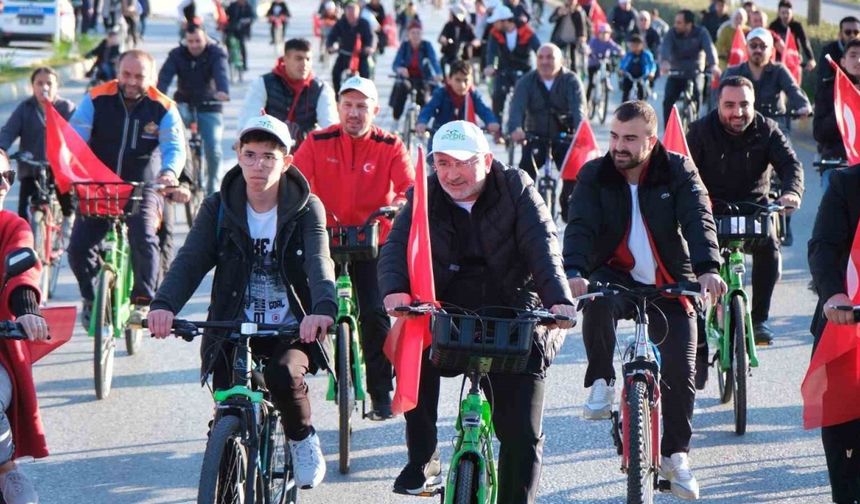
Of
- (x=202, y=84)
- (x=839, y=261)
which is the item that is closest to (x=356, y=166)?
(x=839, y=261)

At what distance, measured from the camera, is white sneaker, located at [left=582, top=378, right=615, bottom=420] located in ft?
24.7

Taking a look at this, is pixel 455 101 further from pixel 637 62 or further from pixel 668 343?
pixel 637 62

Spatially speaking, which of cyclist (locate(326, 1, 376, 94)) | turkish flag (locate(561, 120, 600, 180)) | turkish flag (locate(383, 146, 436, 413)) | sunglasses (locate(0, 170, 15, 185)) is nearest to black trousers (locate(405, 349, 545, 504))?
turkish flag (locate(383, 146, 436, 413))

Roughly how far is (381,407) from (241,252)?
2.27m

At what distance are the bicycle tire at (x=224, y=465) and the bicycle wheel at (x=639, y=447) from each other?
153 cm

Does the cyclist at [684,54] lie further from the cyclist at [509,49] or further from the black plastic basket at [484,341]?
the black plastic basket at [484,341]

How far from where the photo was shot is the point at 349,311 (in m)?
8.34

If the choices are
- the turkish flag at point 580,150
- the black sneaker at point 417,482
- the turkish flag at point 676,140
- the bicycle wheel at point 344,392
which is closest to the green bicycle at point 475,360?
the black sneaker at point 417,482

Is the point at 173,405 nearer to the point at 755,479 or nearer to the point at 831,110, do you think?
the point at 755,479

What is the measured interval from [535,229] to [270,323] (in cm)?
111

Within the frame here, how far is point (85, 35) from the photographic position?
42.1 m

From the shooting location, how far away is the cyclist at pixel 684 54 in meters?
22.1

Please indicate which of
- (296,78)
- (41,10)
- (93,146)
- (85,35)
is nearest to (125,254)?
(93,146)

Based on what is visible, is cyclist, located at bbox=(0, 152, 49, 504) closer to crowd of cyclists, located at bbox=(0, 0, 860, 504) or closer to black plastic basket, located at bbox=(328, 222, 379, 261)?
crowd of cyclists, located at bbox=(0, 0, 860, 504)
